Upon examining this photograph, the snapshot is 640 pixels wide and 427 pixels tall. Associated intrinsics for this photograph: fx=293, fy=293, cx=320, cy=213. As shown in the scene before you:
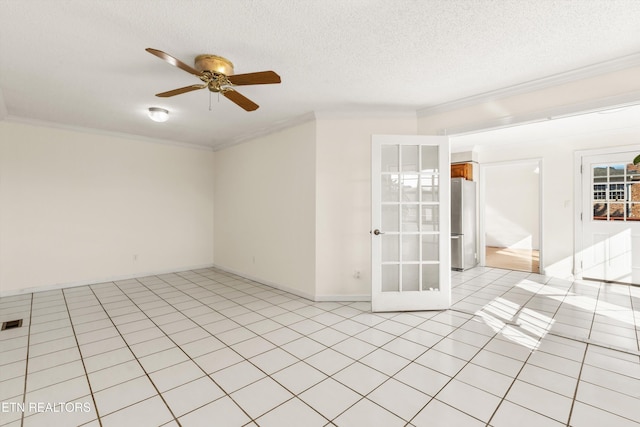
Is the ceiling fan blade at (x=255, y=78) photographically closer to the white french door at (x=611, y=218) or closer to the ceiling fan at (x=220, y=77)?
the ceiling fan at (x=220, y=77)

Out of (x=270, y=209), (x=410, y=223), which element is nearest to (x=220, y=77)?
(x=270, y=209)

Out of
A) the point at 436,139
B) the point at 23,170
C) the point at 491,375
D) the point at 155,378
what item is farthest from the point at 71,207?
the point at 491,375

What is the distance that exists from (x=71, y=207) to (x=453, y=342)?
572 centimetres

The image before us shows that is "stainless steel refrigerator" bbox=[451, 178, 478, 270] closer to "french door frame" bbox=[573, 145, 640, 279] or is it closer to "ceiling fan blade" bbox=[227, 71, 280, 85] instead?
"french door frame" bbox=[573, 145, 640, 279]

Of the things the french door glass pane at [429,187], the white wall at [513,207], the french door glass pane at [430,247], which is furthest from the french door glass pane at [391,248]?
the white wall at [513,207]

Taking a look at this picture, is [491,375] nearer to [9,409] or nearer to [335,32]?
[335,32]

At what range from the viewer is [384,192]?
3615 mm

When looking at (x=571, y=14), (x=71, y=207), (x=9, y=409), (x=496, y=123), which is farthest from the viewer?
(x=71, y=207)

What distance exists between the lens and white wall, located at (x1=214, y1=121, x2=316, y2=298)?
416 centimetres

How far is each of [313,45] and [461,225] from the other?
15.4 feet

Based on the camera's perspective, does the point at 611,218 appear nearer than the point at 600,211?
Yes

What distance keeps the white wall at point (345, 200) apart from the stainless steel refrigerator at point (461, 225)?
99.0 inches

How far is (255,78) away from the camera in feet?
7.80

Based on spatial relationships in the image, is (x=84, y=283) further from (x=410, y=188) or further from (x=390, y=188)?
(x=410, y=188)
